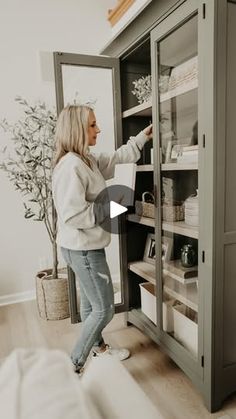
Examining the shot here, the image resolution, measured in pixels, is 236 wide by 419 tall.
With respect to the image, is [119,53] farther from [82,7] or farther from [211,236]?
[211,236]

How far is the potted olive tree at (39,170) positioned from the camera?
2.54m

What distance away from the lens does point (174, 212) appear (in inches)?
70.2

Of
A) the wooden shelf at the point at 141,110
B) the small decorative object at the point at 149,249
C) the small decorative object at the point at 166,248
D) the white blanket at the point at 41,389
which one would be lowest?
the small decorative object at the point at 149,249

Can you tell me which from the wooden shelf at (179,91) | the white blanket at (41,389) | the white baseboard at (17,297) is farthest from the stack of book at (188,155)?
the white baseboard at (17,297)

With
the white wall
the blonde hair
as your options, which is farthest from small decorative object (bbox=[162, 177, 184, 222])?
the white wall

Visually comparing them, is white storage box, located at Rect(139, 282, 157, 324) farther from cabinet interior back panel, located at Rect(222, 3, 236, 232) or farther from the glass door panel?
cabinet interior back panel, located at Rect(222, 3, 236, 232)

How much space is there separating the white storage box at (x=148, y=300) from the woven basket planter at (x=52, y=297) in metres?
0.67

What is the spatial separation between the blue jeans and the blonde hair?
19.6 inches

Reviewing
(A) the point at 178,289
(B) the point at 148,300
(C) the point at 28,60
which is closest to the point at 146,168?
(A) the point at 178,289

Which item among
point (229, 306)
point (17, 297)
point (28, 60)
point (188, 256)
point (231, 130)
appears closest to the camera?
point (231, 130)

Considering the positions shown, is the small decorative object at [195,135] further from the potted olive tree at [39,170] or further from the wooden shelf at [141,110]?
the potted olive tree at [39,170]

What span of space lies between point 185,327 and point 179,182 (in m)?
0.80

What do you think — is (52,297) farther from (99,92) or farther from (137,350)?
(99,92)

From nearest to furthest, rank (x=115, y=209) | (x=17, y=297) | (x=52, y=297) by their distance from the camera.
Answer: (x=115, y=209) < (x=52, y=297) < (x=17, y=297)
